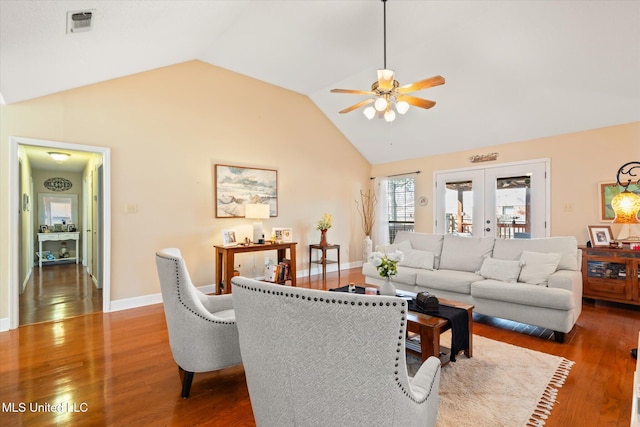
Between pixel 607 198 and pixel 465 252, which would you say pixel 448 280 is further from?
pixel 607 198

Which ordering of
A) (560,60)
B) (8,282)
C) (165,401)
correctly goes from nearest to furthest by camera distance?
(165,401) < (8,282) < (560,60)

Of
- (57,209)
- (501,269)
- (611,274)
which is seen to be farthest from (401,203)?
(57,209)

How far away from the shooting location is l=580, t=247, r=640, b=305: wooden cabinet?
3779mm

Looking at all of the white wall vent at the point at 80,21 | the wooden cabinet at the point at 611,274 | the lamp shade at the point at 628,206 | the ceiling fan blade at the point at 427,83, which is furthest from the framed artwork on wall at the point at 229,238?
the wooden cabinet at the point at 611,274

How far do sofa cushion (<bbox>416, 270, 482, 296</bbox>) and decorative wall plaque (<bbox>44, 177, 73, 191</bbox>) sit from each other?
8925 millimetres

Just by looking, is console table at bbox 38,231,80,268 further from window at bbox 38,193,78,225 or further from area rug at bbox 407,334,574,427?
area rug at bbox 407,334,574,427

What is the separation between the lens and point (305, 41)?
13.2 ft

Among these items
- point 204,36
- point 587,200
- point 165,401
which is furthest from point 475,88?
point 165,401

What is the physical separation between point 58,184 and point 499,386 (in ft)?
32.5

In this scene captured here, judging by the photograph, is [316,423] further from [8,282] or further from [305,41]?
[305,41]

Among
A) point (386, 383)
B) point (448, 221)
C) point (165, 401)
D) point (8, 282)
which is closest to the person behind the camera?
point (386, 383)

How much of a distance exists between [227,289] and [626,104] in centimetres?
579

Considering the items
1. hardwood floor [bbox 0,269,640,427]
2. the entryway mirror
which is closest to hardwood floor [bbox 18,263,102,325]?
hardwood floor [bbox 0,269,640,427]

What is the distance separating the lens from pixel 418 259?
167 inches
